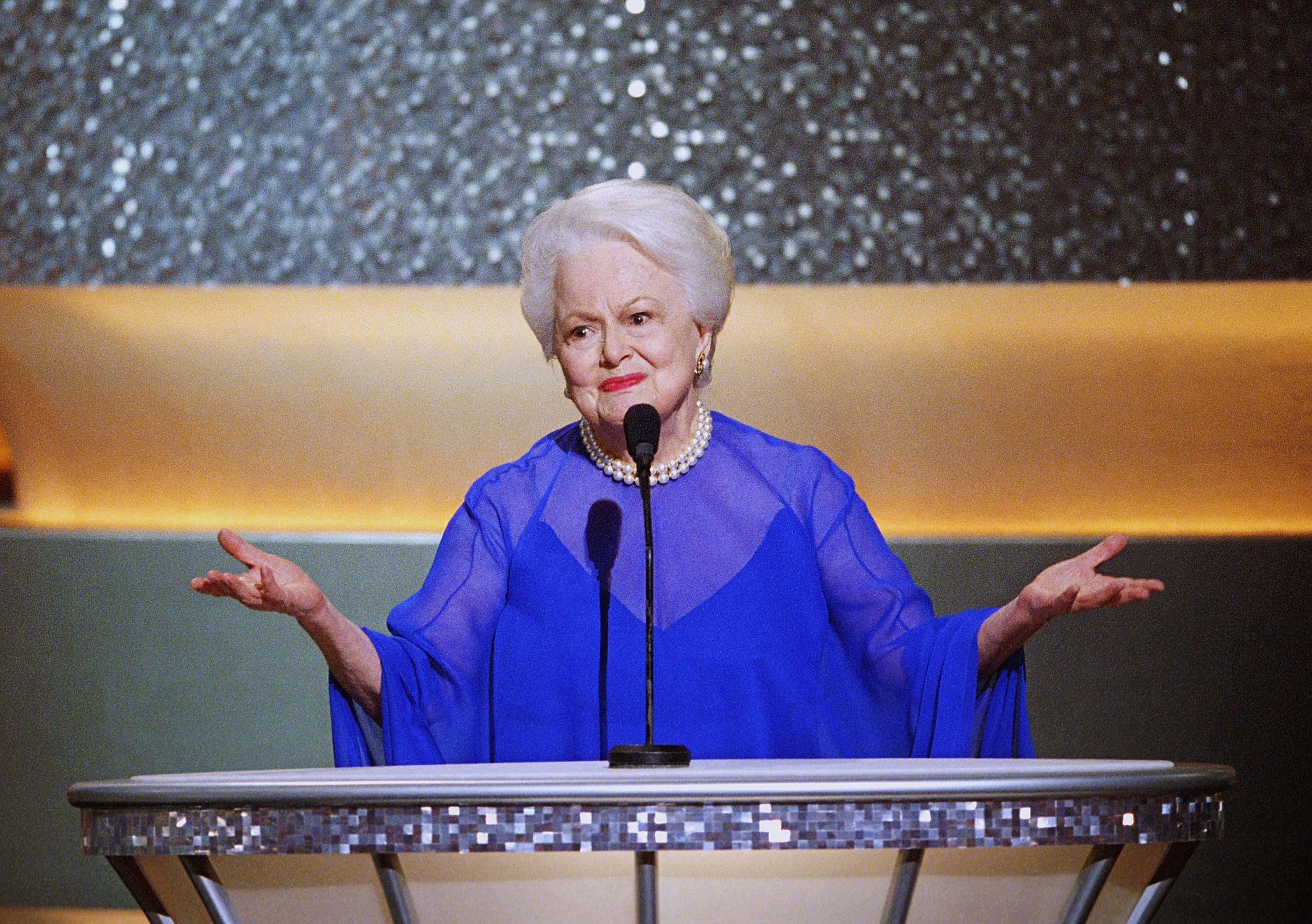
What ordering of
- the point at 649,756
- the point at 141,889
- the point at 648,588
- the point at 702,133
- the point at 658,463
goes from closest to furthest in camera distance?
the point at 141,889 < the point at 649,756 < the point at 648,588 < the point at 658,463 < the point at 702,133

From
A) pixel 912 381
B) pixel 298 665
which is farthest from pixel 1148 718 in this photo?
pixel 298 665

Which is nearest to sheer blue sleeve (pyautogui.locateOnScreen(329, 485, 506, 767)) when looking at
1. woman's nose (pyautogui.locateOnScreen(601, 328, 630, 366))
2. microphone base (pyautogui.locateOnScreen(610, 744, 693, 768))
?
woman's nose (pyautogui.locateOnScreen(601, 328, 630, 366))

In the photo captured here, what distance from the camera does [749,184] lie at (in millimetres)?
3203

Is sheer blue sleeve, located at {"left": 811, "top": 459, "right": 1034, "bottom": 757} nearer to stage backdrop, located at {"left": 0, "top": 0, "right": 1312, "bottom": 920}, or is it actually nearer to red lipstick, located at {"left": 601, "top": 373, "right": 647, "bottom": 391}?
red lipstick, located at {"left": 601, "top": 373, "right": 647, "bottom": 391}

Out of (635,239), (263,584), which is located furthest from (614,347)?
(263,584)

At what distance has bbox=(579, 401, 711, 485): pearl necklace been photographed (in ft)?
6.50

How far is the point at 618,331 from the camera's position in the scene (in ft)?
6.19

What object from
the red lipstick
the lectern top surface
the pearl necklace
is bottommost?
the lectern top surface

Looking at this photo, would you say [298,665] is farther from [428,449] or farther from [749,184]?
[749,184]

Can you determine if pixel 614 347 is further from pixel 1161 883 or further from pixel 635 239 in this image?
pixel 1161 883

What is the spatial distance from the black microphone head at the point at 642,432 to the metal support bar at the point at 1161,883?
2.15 ft

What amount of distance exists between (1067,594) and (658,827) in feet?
1.99

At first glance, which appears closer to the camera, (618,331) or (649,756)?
(649,756)

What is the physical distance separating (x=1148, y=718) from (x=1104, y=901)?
192 cm
